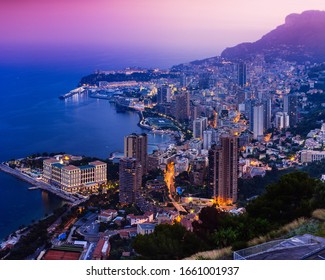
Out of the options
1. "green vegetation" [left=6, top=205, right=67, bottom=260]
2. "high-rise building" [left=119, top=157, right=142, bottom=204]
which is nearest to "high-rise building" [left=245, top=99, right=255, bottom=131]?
"high-rise building" [left=119, top=157, right=142, bottom=204]

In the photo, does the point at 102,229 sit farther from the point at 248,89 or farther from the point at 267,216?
the point at 248,89

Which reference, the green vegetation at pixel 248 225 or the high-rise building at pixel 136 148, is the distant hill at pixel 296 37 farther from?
the green vegetation at pixel 248 225

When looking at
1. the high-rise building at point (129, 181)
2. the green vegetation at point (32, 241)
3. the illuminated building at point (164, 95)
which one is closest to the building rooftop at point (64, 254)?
the green vegetation at point (32, 241)

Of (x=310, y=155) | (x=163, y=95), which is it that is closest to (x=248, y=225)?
(x=310, y=155)

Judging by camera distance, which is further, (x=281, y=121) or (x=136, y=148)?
(x=281, y=121)

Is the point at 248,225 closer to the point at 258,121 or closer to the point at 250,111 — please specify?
the point at 258,121

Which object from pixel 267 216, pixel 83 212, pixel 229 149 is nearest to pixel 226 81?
pixel 229 149
